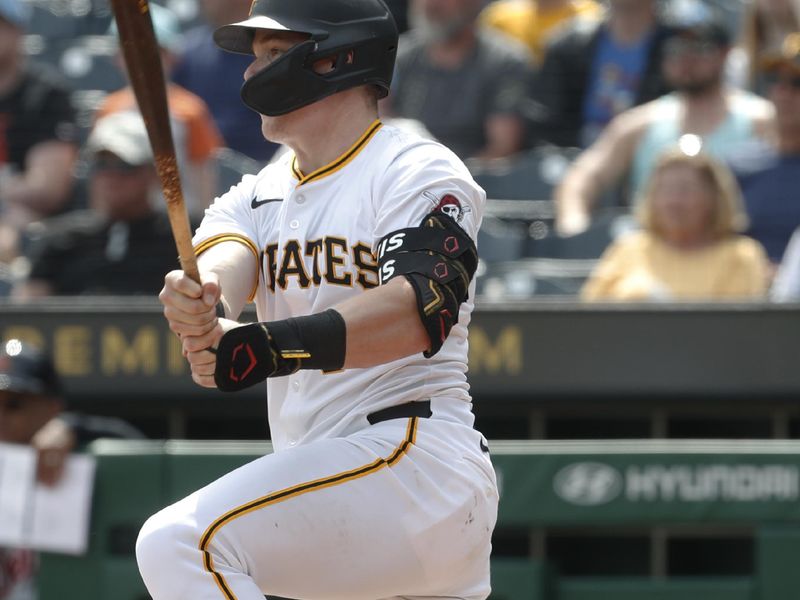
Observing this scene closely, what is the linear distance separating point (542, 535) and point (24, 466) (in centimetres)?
184

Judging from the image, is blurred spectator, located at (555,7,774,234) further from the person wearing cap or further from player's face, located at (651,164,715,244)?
the person wearing cap

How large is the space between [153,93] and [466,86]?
13.9 feet

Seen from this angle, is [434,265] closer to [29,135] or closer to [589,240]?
[589,240]

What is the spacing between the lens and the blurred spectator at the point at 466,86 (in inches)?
Answer: 262

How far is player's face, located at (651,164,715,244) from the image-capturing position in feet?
18.0

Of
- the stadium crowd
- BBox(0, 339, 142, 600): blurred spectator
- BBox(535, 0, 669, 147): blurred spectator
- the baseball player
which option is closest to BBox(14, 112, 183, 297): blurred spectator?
the stadium crowd

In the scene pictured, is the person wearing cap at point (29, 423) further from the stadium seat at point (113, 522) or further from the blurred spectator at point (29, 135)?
the blurred spectator at point (29, 135)

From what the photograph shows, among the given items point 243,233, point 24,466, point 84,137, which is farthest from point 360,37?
point 84,137

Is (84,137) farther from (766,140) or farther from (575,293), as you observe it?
(766,140)

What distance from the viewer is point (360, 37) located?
294 centimetres

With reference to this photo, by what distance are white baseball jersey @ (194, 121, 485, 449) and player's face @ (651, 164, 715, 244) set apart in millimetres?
2641

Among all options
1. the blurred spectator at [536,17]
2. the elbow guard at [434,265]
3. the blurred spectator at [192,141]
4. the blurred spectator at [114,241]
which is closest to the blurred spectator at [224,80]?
the blurred spectator at [192,141]

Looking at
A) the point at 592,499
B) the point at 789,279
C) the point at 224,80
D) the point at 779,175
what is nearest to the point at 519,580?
the point at 592,499

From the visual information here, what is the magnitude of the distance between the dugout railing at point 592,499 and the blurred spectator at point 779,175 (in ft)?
3.38
